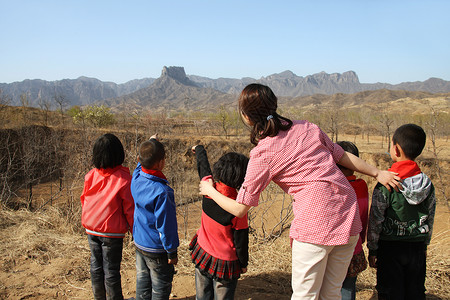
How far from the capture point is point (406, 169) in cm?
183

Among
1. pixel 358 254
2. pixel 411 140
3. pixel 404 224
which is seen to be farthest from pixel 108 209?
pixel 411 140

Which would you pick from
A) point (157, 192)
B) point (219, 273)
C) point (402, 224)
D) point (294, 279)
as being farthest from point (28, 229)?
point (402, 224)

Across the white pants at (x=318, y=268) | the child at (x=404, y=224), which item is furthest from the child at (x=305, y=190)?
the child at (x=404, y=224)

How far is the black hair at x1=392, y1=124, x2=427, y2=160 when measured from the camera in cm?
186

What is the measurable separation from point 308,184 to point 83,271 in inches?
112

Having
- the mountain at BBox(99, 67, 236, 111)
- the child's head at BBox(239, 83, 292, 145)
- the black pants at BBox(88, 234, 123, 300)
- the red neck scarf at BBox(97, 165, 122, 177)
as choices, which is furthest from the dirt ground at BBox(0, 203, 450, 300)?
the mountain at BBox(99, 67, 236, 111)

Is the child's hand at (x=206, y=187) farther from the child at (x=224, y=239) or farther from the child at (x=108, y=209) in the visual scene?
the child at (x=108, y=209)

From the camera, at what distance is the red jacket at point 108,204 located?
223 cm

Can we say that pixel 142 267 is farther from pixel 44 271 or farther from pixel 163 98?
pixel 163 98

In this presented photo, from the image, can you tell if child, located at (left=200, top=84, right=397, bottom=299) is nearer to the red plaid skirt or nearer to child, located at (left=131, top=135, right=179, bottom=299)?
the red plaid skirt

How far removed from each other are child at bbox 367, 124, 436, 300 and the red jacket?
1.71m

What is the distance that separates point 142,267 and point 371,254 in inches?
61.6

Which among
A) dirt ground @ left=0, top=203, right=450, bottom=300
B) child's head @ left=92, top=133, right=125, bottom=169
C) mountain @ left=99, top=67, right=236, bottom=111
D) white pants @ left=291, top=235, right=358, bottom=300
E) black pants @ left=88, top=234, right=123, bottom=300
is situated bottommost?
dirt ground @ left=0, top=203, right=450, bottom=300

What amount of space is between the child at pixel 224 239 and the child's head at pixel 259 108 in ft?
1.32
